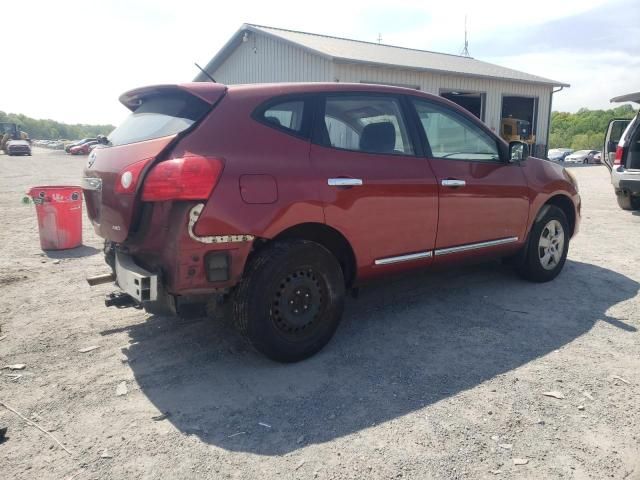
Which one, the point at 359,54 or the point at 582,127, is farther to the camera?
the point at 582,127

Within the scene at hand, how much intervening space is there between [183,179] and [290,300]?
3.40 ft

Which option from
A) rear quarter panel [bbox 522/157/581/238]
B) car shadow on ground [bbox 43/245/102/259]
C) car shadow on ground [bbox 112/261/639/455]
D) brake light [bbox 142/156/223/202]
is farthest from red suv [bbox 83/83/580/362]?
car shadow on ground [bbox 43/245/102/259]

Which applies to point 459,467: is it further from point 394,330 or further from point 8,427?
point 8,427

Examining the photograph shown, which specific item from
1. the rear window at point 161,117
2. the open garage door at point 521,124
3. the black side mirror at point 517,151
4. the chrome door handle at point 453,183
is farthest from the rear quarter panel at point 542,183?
the open garage door at point 521,124

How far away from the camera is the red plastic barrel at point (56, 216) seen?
6.64m

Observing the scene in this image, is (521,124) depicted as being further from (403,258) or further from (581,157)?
(403,258)

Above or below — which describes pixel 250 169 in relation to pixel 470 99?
below

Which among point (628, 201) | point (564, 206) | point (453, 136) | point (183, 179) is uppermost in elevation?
point (453, 136)

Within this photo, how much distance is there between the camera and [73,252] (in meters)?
6.68

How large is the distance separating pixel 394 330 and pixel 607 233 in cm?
542

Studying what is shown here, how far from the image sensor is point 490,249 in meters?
4.55

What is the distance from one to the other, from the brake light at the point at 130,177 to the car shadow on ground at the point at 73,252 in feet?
12.9

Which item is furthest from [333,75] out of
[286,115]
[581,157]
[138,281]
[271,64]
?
[581,157]

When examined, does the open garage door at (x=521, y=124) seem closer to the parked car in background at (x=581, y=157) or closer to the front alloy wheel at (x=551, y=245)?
the front alloy wheel at (x=551, y=245)
